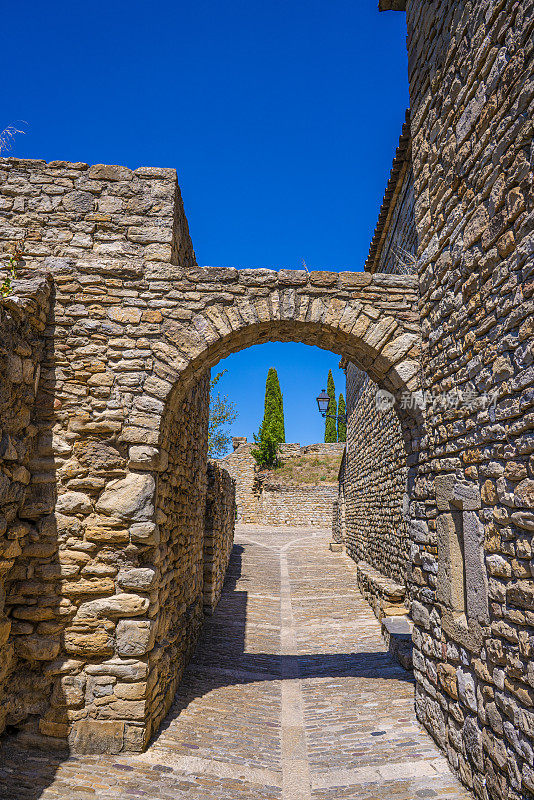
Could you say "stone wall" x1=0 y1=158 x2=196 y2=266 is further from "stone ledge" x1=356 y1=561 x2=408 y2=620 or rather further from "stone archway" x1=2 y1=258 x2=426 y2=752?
"stone ledge" x1=356 y1=561 x2=408 y2=620

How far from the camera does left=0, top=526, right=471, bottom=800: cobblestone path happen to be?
331 centimetres

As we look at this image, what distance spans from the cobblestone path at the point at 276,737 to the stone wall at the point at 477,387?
18.3 inches

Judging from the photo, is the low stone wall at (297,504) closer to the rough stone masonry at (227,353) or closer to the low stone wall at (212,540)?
the low stone wall at (212,540)

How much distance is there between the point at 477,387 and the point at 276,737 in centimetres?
337

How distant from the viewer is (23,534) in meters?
3.79

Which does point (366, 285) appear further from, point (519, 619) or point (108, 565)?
point (108, 565)

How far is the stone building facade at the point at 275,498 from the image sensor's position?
22875 millimetres

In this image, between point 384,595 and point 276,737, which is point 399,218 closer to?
point 384,595

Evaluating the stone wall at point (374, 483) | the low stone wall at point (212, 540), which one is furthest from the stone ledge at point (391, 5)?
the low stone wall at point (212, 540)

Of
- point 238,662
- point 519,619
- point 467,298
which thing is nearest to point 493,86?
point 467,298

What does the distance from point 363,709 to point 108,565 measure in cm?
280

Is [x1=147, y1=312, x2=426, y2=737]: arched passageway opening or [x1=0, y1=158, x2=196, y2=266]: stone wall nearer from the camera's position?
[x1=147, y1=312, x2=426, y2=737]: arched passageway opening

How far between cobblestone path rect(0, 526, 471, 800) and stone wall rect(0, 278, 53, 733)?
0.46 meters

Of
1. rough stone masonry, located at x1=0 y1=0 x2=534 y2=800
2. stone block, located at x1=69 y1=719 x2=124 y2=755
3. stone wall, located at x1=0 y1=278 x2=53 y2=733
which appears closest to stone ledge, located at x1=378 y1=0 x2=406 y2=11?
rough stone masonry, located at x1=0 y1=0 x2=534 y2=800
